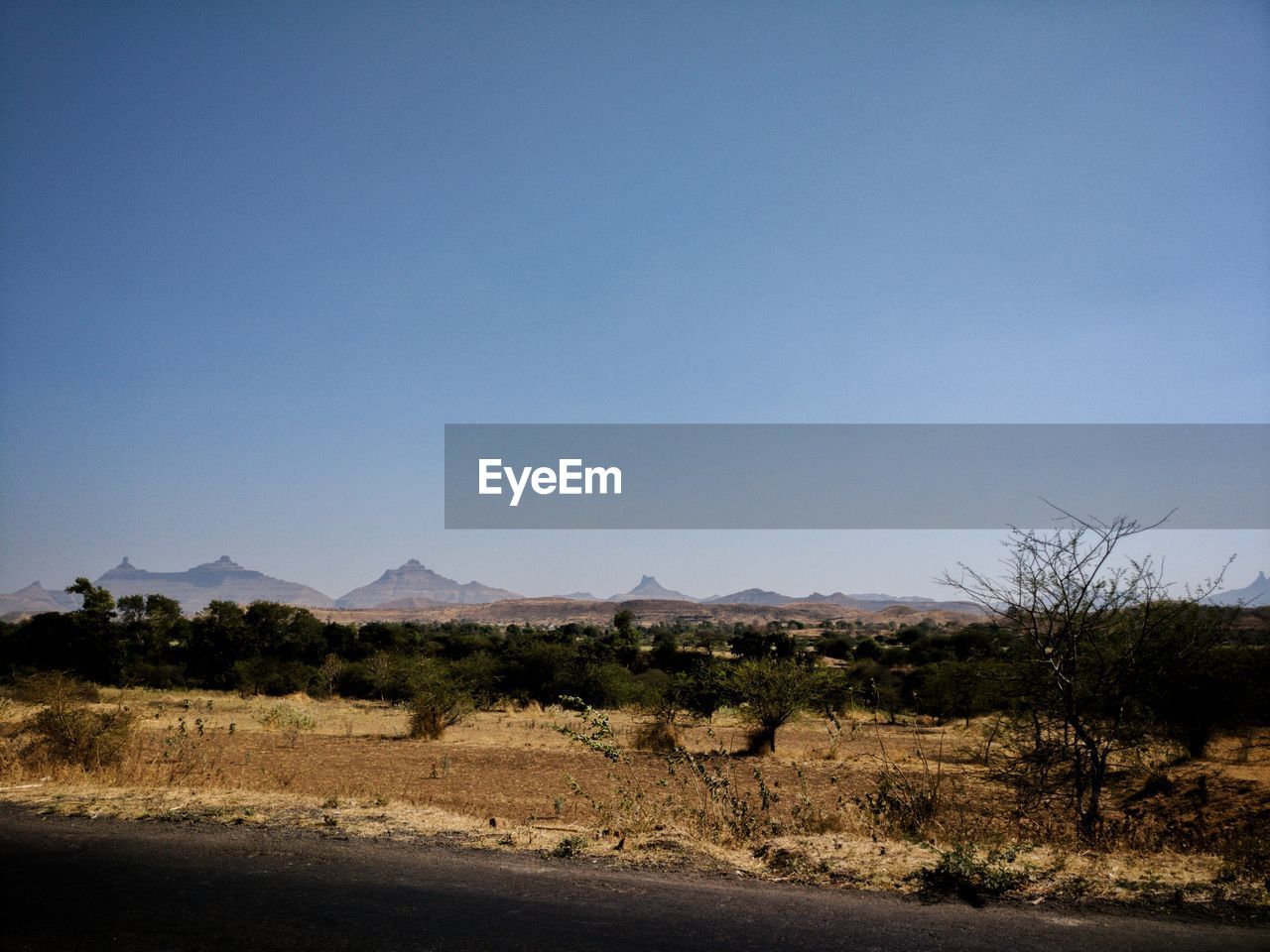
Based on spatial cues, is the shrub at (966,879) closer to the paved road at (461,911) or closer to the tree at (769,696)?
the paved road at (461,911)

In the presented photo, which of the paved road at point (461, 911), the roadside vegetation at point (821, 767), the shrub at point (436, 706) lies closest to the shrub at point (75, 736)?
the roadside vegetation at point (821, 767)

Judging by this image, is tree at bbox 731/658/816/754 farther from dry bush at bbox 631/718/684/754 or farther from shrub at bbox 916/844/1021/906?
shrub at bbox 916/844/1021/906

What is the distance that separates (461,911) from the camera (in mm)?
6051

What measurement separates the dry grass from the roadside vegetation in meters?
0.06

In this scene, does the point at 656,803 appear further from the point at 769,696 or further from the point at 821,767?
the point at 769,696

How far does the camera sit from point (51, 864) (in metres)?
7.22

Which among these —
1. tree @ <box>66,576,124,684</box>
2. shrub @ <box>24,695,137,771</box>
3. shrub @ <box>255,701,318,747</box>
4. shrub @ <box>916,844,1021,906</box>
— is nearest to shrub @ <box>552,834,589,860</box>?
shrub @ <box>916,844,1021,906</box>

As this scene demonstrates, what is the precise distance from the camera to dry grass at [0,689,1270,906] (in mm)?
7258

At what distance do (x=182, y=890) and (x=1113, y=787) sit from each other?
17.9 metres

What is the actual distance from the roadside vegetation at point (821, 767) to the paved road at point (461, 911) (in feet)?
2.19

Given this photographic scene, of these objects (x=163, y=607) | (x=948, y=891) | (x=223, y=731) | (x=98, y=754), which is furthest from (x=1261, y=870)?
(x=163, y=607)

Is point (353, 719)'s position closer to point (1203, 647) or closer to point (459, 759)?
point (459, 759)

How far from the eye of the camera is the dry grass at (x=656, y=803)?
7.26 meters

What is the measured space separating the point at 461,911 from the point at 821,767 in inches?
739
